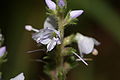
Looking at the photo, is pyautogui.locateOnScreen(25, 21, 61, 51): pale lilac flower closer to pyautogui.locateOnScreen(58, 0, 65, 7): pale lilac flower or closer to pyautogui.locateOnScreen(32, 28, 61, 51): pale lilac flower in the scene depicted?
pyautogui.locateOnScreen(32, 28, 61, 51): pale lilac flower

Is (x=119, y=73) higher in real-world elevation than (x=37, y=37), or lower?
lower

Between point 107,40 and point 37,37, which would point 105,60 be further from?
point 37,37

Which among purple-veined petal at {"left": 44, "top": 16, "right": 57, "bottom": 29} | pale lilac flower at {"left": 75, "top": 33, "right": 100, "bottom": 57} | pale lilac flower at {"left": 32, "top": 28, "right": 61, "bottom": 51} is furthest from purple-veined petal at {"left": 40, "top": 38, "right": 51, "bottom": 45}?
pale lilac flower at {"left": 75, "top": 33, "right": 100, "bottom": 57}

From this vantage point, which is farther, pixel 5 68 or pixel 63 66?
pixel 5 68

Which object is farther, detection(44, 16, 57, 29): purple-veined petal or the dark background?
the dark background

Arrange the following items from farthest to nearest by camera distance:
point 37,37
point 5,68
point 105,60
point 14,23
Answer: point 105,60
point 14,23
point 5,68
point 37,37

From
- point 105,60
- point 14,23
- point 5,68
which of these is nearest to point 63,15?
point 5,68

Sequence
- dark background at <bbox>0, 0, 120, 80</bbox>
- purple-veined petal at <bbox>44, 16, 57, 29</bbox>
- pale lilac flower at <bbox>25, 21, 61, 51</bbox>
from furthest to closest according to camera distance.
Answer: dark background at <bbox>0, 0, 120, 80</bbox>
purple-veined petal at <bbox>44, 16, 57, 29</bbox>
pale lilac flower at <bbox>25, 21, 61, 51</bbox>

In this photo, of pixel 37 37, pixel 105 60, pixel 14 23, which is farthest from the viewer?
pixel 105 60

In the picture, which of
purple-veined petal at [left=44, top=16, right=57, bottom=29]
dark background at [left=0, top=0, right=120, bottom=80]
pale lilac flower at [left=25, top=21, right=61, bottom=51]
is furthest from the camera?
dark background at [left=0, top=0, right=120, bottom=80]
